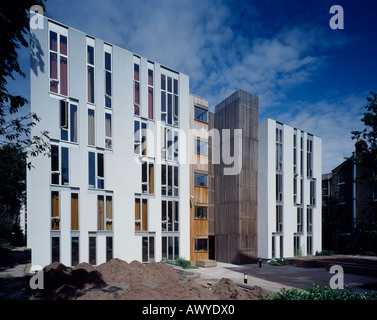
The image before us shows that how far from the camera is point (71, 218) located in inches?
637

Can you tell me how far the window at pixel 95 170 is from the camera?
682 inches

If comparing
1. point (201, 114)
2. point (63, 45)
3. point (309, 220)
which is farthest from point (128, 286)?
point (309, 220)

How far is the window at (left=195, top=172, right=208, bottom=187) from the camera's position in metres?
23.2

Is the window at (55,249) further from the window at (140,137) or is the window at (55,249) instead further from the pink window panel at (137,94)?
the pink window panel at (137,94)

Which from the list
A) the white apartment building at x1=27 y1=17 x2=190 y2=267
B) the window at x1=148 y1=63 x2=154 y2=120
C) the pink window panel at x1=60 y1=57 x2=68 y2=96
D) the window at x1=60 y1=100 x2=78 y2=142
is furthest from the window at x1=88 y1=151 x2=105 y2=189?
the window at x1=148 y1=63 x2=154 y2=120

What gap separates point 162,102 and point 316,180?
20241 millimetres

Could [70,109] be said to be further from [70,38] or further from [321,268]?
[321,268]

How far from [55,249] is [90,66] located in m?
12.7

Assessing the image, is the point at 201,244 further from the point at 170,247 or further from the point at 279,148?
the point at 279,148

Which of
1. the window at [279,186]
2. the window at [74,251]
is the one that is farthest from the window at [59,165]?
the window at [279,186]

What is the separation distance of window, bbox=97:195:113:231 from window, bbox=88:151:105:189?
3.02 ft

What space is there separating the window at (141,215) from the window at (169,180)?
2.08 metres

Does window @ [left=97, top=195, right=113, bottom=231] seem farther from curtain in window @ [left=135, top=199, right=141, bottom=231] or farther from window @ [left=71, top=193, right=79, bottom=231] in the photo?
curtain in window @ [left=135, top=199, right=141, bottom=231]

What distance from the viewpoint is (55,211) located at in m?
15.7
